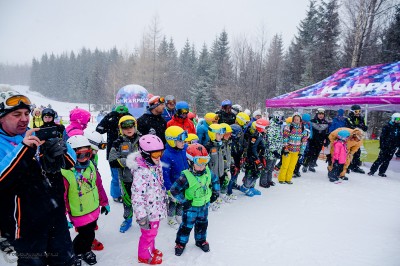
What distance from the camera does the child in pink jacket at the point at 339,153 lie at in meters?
6.80

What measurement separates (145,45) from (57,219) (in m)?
31.2

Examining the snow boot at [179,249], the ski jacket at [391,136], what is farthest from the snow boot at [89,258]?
the ski jacket at [391,136]

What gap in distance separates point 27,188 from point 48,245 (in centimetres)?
60

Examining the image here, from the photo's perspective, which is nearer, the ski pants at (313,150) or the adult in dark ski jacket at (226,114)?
the adult in dark ski jacket at (226,114)

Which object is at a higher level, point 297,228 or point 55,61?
point 55,61

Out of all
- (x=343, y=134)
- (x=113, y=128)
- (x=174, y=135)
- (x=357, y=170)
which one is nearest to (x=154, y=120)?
(x=113, y=128)

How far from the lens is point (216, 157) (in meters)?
4.52

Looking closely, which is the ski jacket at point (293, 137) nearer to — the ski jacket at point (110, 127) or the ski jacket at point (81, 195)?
the ski jacket at point (110, 127)

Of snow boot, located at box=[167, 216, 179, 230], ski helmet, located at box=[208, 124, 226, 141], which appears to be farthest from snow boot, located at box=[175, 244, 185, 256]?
ski helmet, located at box=[208, 124, 226, 141]

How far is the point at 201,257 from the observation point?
3215mm

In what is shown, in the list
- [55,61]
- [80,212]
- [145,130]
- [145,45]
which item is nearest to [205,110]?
[145,45]

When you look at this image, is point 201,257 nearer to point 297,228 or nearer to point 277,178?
point 297,228

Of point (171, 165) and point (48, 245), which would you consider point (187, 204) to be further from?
point (48, 245)

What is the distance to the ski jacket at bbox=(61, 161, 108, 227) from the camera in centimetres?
268
